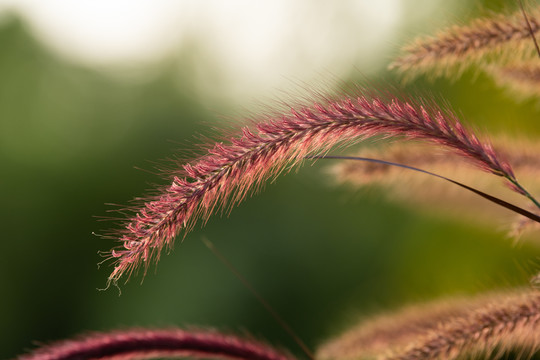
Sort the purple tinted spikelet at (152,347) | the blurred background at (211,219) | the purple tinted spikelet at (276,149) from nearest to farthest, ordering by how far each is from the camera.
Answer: the purple tinted spikelet at (276,149) < the purple tinted spikelet at (152,347) < the blurred background at (211,219)

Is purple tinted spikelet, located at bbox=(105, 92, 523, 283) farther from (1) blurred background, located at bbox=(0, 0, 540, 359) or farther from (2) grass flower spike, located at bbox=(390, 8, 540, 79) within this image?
(1) blurred background, located at bbox=(0, 0, 540, 359)

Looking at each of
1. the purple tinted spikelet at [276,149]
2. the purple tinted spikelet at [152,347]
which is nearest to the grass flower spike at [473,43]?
the purple tinted spikelet at [276,149]

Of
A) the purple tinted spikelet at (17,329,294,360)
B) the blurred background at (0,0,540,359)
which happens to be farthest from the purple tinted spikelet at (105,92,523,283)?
the blurred background at (0,0,540,359)

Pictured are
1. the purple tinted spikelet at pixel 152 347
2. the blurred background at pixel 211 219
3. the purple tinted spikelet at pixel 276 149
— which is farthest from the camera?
A: the blurred background at pixel 211 219

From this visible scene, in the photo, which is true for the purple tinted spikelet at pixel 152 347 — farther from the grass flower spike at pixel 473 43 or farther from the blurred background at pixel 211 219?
the blurred background at pixel 211 219

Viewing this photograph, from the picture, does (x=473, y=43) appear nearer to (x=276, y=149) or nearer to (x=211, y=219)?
(x=276, y=149)

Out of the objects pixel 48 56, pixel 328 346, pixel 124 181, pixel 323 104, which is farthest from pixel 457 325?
pixel 48 56
